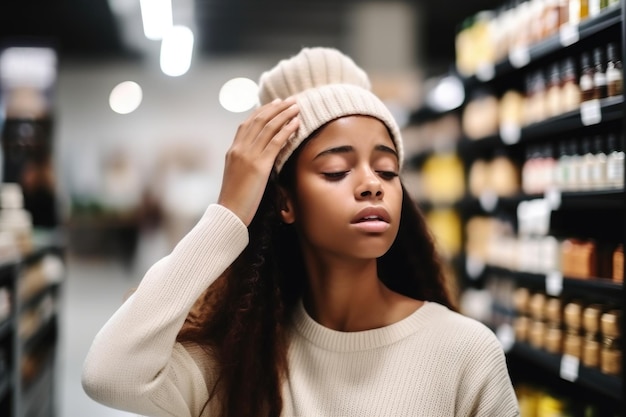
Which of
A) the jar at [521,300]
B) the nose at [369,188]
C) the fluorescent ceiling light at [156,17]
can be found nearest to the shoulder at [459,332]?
the nose at [369,188]

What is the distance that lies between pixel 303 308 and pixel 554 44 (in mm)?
Result: 2180

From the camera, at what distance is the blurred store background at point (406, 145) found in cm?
298

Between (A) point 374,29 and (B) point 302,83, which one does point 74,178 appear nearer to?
(A) point 374,29

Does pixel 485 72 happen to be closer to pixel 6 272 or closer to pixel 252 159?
pixel 6 272

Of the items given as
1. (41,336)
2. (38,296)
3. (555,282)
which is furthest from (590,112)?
(41,336)

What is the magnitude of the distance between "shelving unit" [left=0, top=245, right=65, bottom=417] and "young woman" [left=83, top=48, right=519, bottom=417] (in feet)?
8.00

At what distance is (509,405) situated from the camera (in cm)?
137

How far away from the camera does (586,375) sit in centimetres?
273

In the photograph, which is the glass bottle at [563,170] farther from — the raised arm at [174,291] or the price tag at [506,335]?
the raised arm at [174,291]

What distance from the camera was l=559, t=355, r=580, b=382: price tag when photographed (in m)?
2.85

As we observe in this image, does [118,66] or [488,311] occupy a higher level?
[118,66]

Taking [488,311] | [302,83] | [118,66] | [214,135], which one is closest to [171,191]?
[214,135]

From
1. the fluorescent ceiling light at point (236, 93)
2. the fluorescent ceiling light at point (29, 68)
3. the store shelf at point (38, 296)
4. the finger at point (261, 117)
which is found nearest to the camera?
the finger at point (261, 117)

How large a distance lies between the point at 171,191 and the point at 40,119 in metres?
6.01
